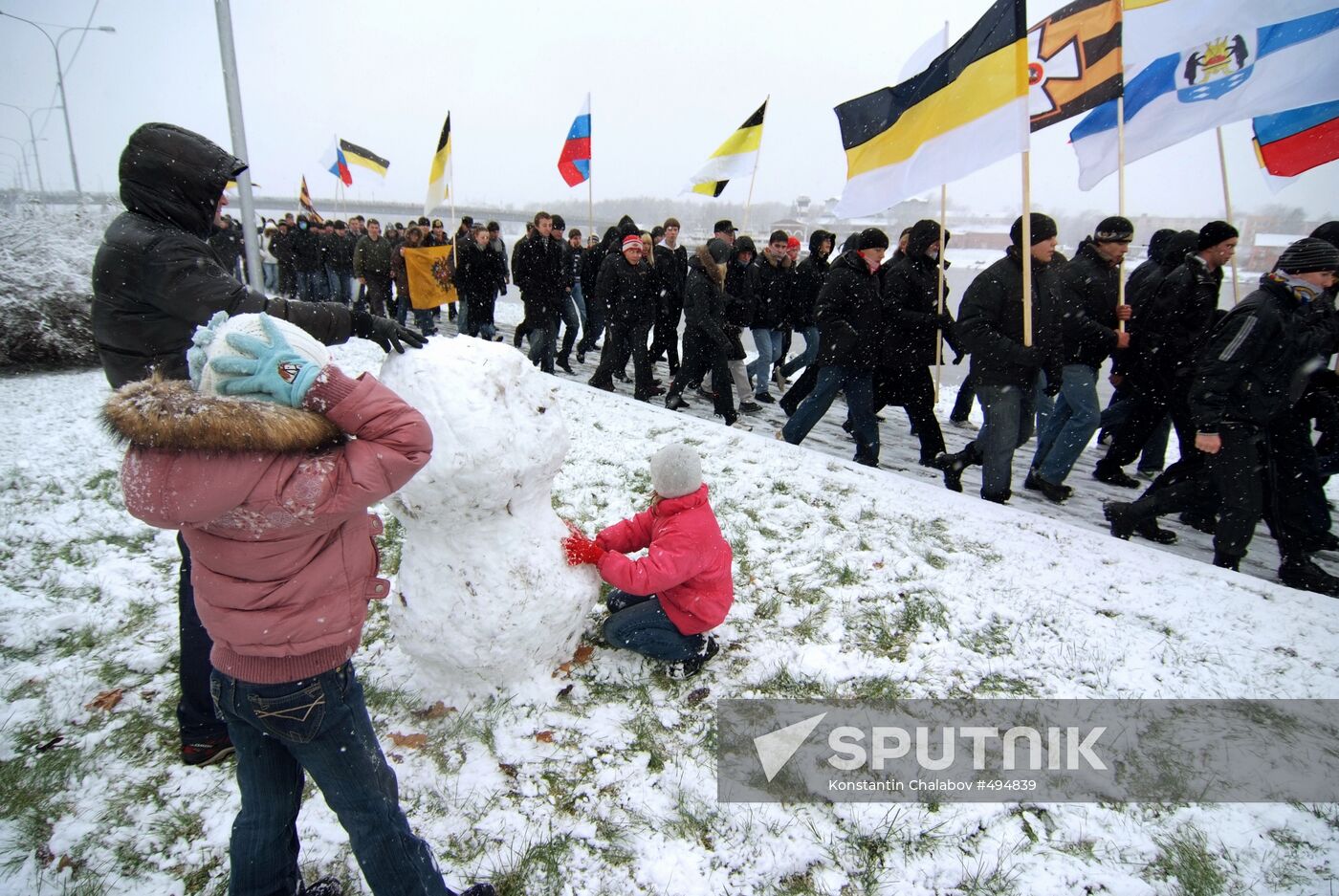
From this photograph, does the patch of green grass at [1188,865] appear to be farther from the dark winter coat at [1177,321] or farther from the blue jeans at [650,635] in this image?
the dark winter coat at [1177,321]

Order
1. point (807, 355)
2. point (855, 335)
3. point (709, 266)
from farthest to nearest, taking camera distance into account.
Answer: point (807, 355), point (709, 266), point (855, 335)

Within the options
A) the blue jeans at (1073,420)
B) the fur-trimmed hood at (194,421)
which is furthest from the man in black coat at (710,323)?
the fur-trimmed hood at (194,421)

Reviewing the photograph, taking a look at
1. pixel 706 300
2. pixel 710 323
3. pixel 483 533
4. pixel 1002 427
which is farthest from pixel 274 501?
pixel 706 300

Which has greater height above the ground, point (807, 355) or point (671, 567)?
point (807, 355)

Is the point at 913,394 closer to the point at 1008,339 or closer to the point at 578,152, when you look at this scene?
the point at 1008,339

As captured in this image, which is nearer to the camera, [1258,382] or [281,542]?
[281,542]

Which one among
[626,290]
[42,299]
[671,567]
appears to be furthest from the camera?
[42,299]

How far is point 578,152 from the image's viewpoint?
32.2 ft

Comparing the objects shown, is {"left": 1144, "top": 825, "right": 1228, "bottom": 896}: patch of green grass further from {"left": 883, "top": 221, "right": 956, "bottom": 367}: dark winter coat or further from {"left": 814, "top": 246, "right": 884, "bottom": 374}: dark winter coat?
{"left": 883, "top": 221, "right": 956, "bottom": 367}: dark winter coat

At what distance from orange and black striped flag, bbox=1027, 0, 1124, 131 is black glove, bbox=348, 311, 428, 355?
15.7 ft

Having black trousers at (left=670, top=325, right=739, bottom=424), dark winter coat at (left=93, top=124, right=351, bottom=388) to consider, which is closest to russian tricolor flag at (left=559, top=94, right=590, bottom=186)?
black trousers at (left=670, top=325, right=739, bottom=424)

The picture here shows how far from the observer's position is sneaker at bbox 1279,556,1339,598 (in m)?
3.64

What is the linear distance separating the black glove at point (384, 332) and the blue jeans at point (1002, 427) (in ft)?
12.4

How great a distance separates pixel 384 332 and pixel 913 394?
451 cm
